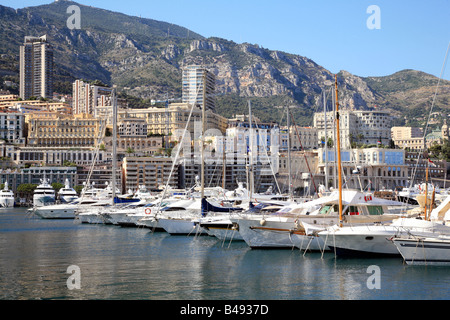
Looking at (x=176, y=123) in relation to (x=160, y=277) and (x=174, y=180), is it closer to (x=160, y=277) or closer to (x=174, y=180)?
(x=174, y=180)

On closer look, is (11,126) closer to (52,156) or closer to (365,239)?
(52,156)

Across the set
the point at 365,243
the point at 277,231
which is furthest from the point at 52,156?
the point at 365,243

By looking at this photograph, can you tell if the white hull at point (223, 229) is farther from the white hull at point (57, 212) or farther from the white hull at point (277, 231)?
the white hull at point (57, 212)

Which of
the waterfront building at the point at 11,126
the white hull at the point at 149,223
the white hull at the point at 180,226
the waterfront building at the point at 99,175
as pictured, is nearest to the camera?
the white hull at the point at 180,226

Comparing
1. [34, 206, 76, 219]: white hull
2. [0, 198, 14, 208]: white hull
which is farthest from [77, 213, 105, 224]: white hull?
[0, 198, 14, 208]: white hull

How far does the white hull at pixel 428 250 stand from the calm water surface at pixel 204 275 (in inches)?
17.7

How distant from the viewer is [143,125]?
184625mm

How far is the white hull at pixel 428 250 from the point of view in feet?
92.0

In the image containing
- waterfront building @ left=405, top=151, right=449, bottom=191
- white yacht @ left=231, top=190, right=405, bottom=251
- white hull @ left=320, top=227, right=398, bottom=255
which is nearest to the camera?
white hull @ left=320, top=227, right=398, bottom=255

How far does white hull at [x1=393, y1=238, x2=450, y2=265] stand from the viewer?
1104 inches

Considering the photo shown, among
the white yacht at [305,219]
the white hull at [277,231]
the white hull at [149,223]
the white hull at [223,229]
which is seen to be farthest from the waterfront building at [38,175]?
the white yacht at [305,219]

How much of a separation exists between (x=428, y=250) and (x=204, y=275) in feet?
33.0

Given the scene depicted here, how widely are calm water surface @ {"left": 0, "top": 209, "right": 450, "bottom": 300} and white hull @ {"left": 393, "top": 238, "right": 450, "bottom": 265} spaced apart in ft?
1.48

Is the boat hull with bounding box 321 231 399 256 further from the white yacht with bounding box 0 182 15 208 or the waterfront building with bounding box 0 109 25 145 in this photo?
the waterfront building with bounding box 0 109 25 145
